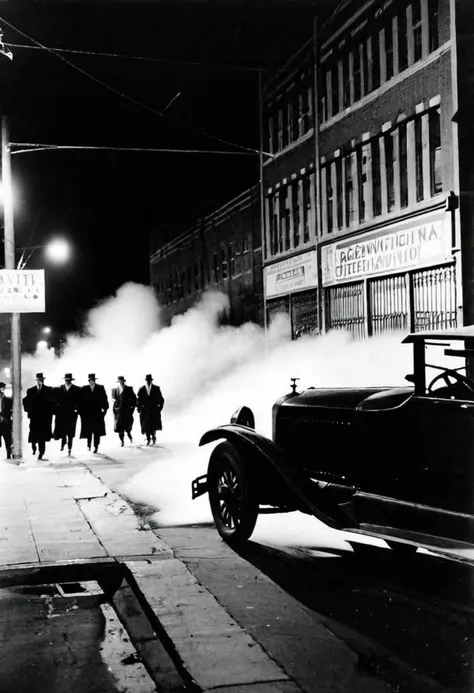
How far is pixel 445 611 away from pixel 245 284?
2396 cm

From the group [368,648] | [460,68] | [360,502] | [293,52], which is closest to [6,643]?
[368,648]

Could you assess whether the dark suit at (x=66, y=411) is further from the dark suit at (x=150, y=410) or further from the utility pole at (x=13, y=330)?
the dark suit at (x=150, y=410)

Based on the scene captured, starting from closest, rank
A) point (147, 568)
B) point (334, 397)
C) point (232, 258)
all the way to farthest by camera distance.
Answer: point (147, 568)
point (334, 397)
point (232, 258)

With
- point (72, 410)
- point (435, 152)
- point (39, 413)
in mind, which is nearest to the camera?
point (39, 413)

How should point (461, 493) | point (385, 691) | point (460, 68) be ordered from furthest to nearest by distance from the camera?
1. point (460, 68)
2. point (461, 493)
3. point (385, 691)

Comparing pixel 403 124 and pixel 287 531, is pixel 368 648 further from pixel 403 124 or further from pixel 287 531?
pixel 403 124

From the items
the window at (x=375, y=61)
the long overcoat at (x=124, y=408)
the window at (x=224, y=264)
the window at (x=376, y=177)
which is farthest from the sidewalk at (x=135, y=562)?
the window at (x=224, y=264)

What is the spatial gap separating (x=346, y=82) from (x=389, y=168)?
135 inches

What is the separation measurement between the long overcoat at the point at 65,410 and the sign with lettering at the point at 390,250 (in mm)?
7597

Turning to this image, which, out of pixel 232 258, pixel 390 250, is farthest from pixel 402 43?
pixel 232 258

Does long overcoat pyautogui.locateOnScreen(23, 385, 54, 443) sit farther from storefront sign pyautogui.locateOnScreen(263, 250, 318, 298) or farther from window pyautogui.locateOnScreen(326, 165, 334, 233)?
window pyautogui.locateOnScreen(326, 165, 334, 233)

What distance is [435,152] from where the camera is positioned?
16.7 m

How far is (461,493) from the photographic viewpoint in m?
5.13

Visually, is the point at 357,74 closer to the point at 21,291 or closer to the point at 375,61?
the point at 375,61
